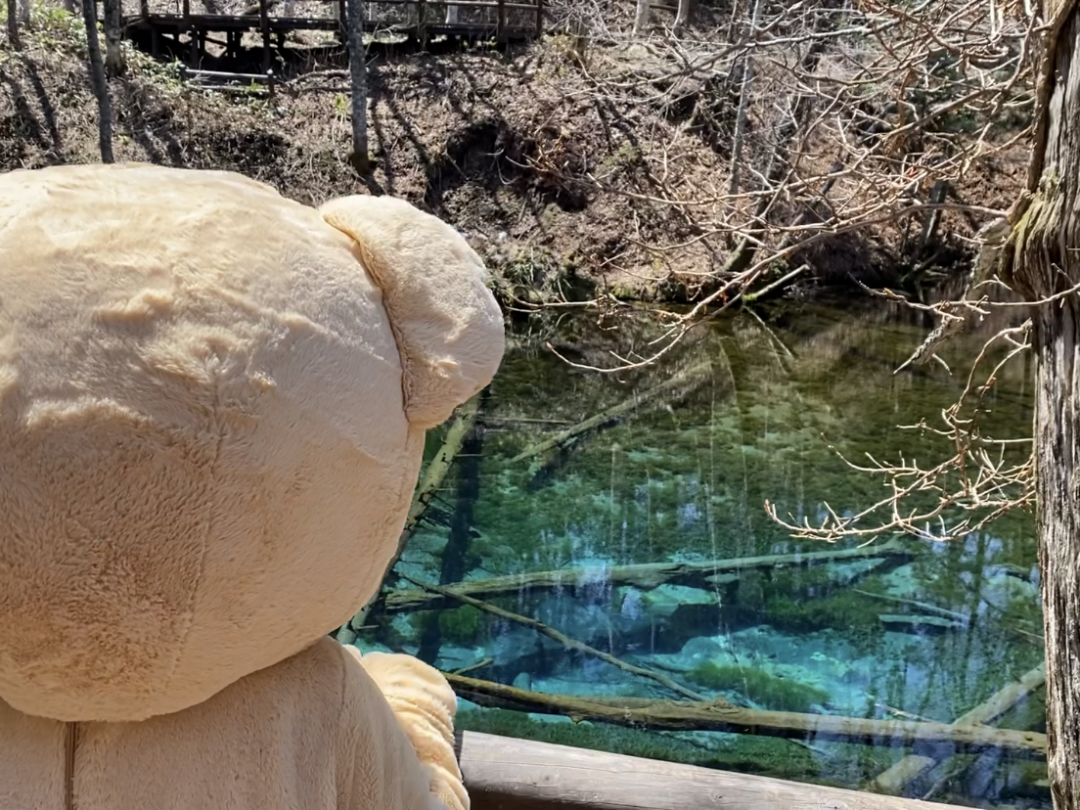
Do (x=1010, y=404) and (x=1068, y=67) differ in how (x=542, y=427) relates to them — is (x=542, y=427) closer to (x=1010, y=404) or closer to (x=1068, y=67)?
(x=1010, y=404)

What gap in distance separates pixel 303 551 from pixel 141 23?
17934 millimetres

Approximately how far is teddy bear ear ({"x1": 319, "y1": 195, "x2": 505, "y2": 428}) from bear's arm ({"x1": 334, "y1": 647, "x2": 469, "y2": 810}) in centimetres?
34

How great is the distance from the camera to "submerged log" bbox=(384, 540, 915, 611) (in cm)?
562

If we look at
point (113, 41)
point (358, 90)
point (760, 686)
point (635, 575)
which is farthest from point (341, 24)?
point (760, 686)


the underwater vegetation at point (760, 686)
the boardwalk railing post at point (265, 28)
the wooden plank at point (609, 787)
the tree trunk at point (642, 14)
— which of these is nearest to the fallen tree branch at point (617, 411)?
the underwater vegetation at point (760, 686)

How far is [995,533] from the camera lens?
6641 mm

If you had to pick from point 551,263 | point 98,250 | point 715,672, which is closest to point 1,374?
point 98,250

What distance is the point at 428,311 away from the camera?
0.93 m

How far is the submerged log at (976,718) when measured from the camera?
4246 millimetres

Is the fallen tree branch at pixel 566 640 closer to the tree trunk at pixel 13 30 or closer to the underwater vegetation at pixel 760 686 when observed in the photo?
the underwater vegetation at pixel 760 686

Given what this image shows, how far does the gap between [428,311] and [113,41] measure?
51.2 ft

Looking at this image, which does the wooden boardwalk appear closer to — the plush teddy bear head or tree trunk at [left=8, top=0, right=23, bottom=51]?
tree trunk at [left=8, top=0, right=23, bottom=51]

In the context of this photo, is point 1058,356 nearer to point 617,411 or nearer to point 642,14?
point 617,411

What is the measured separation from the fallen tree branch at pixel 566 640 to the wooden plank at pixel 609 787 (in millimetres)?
3201
